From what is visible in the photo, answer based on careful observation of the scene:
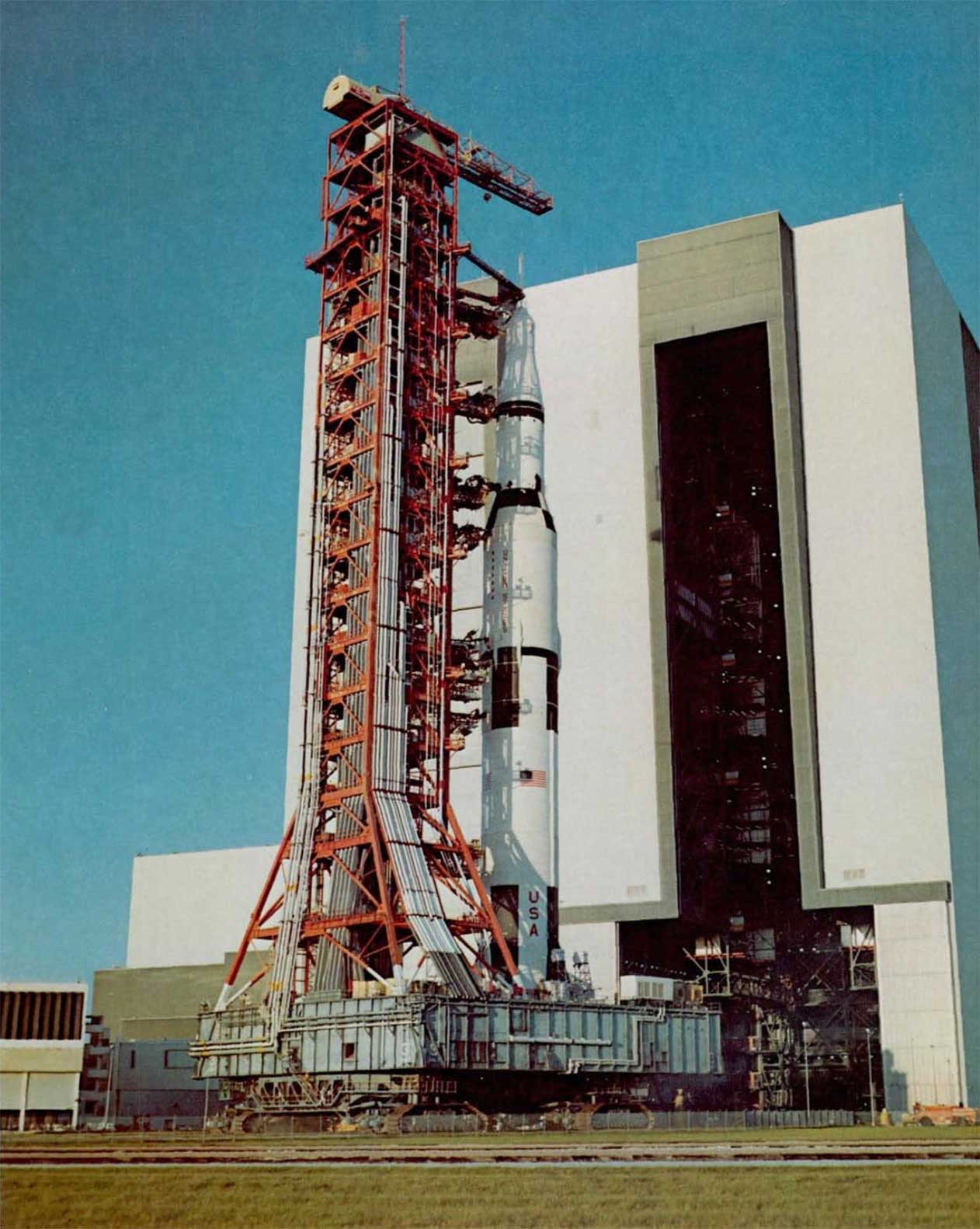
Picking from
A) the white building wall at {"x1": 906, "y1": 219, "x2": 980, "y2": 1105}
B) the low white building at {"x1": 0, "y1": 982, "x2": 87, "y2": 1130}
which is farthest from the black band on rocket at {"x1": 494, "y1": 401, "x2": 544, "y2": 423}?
the low white building at {"x1": 0, "y1": 982, "x2": 87, "y2": 1130}

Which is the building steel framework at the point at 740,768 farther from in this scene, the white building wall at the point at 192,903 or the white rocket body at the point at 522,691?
the white building wall at the point at 192,903

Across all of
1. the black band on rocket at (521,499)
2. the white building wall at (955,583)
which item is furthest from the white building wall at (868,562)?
the black band on rocket at (521,499)

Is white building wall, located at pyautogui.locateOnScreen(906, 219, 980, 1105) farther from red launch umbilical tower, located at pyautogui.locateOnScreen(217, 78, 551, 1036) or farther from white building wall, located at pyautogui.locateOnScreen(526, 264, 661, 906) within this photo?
red launch umbilical tower, located at pyautogui.locateOnScreen(217, 78, 551, 1036)

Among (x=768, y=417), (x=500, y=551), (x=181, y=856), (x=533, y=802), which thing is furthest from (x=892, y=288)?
(x=181, y=856)

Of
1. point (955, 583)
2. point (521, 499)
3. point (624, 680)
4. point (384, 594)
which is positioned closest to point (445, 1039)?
point (384, 594)

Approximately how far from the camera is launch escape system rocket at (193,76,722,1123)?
50312mm

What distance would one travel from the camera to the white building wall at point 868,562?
6450cm

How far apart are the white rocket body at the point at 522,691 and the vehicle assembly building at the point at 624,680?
0.15m

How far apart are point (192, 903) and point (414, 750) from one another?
36689mm

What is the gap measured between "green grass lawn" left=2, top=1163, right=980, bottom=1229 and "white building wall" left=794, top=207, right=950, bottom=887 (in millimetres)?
37292

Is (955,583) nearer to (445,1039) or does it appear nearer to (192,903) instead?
(445,1039)

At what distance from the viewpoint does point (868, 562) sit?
6831 cm

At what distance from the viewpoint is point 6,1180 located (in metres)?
26.2

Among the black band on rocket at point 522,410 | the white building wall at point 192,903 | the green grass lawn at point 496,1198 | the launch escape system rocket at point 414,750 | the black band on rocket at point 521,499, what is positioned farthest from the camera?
the white building wall at point 192,903
